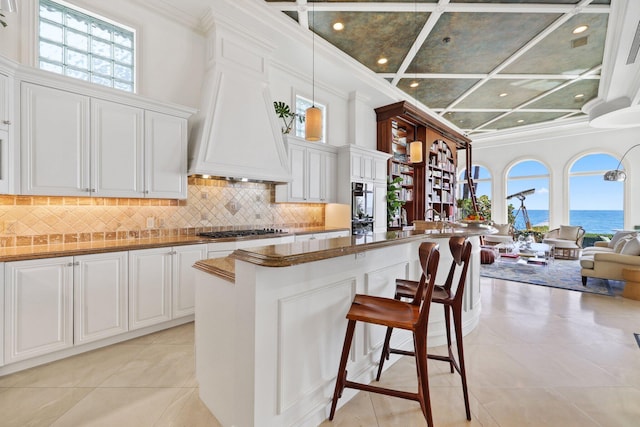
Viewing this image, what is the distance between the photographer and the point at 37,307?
85.0 inches

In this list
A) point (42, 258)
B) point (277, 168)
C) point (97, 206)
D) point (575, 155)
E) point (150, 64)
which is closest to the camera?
point (42, 258)

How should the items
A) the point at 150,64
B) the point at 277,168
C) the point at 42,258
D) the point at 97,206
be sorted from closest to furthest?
the point at 42,258, the point at 97,206, the point at 150,64, the point at 277,168

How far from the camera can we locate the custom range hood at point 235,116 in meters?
3.37

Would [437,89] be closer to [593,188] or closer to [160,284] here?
[160,284]

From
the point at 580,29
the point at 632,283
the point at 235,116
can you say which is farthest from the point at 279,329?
the point at 580,29

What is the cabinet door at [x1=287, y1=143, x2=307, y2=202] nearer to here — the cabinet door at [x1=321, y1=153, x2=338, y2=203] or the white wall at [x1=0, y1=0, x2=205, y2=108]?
the cabinet door at [x1=321, y1=153, x2=338, y2=203]

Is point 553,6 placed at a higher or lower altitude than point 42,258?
higher

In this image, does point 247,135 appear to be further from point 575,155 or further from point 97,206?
point 575,155

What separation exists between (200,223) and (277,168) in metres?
1.29

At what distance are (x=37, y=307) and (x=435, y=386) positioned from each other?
10.1 ft

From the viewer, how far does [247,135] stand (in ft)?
12.1

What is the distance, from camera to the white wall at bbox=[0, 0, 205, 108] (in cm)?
258

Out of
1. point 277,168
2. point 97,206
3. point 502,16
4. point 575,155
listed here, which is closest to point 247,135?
point 277,168

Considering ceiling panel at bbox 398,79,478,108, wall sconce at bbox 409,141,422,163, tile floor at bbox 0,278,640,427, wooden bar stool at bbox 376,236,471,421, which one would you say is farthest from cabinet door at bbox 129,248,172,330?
ceiling panel at bbox 398,79,478,108
